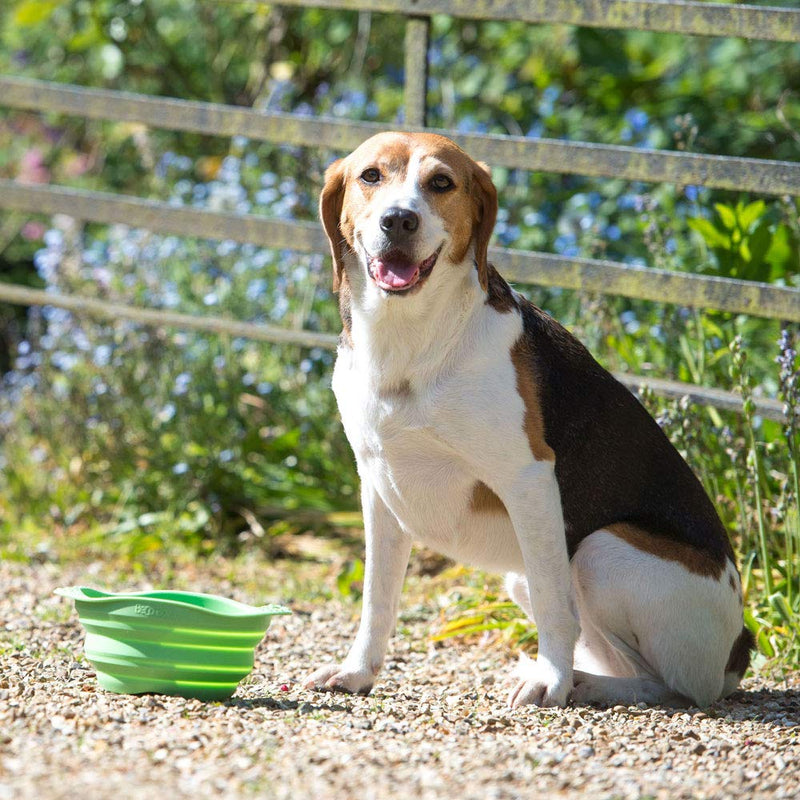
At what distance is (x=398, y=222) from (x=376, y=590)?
1.13 meters

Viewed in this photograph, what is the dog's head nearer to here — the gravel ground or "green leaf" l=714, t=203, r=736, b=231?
the gravel ground

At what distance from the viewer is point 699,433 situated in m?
4.46

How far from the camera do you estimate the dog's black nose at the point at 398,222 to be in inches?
123

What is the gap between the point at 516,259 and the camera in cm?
478

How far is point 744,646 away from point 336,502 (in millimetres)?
2333

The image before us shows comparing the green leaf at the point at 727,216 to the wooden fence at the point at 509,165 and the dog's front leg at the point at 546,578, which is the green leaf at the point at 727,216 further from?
the dog's front leg at the point at 546,578

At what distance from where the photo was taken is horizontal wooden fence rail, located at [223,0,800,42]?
430 cm

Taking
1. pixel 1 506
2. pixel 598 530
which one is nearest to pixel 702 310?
pixel 598 530

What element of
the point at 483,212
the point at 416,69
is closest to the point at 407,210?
the point at 483,212

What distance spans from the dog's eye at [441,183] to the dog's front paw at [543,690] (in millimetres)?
1345

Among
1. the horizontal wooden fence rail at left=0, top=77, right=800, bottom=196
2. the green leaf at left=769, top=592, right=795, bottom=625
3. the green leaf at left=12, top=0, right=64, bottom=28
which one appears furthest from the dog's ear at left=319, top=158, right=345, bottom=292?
the green leaf at left=12, top=0, right=64, bottom=28

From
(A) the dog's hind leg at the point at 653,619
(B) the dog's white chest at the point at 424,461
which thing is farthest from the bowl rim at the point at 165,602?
(A) the dog's hind leg at the point at 653,619

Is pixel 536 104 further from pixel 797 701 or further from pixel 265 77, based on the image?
pixel 797 701

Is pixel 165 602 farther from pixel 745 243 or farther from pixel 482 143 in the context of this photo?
pixel 745 243
